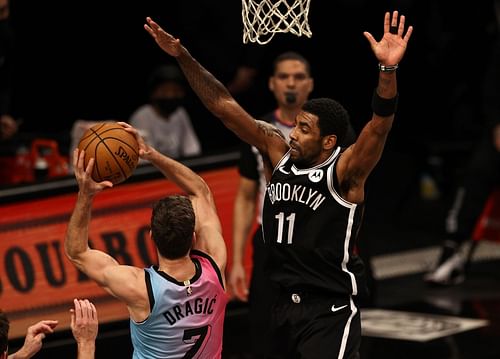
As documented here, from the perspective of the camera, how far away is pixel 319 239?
6723 millimetres

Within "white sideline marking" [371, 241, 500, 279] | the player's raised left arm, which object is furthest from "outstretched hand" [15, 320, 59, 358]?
"white sideline marking" [371, 241, 500, 279]

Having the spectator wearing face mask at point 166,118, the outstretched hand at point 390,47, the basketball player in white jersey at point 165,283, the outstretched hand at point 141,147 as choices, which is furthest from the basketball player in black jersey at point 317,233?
the spectator wearing face mask at point 166,118

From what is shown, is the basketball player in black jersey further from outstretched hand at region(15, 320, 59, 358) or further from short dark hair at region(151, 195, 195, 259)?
outstretched hand at region(15, 320, 59, 358)

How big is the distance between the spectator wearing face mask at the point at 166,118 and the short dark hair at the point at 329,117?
4613mm

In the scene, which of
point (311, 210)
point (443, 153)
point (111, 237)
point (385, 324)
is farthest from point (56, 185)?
point (443, 153)

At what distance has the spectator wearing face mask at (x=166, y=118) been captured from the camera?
37.1ft

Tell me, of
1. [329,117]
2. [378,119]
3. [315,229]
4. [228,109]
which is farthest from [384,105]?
[228,109]

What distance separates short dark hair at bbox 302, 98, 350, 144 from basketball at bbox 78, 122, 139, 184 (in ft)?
3.09

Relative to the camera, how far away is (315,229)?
6.72 m

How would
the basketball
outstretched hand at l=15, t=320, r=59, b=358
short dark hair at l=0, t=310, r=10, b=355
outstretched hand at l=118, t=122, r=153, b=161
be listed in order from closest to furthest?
short dark hair at l=0, t=310, r=10, b=355 < outstretched hand at l=15, t=320, r=59, b=358 < the basketball < outstretched hand at l=118, t=122, r=153, b=161

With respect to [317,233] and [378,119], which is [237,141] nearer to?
[317,233]

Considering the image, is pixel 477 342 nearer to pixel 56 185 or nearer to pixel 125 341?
pixel 125 341

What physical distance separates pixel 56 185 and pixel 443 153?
21.5 feet

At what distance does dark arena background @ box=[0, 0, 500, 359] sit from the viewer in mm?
9641
